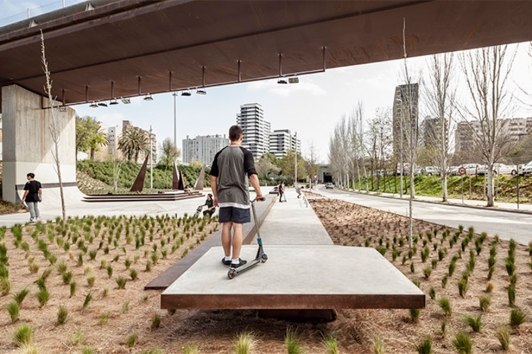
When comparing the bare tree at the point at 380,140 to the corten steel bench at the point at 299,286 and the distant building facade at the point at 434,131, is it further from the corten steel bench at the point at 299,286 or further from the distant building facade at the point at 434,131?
the corten steel bench at the point at 299,286

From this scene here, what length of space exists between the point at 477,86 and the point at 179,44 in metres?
18.2

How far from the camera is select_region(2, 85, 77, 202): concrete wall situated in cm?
1548

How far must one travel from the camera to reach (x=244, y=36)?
1032 cm

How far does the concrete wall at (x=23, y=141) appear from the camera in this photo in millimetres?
15484

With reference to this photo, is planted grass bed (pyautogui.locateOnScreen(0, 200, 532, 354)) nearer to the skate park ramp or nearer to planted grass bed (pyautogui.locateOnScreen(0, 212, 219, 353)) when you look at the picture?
planted grass bed (pyautogui.locateOnScreen(0, 212, 219, 353))

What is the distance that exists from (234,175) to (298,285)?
1.29 meters

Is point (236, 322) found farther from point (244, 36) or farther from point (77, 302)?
point (244, 36)

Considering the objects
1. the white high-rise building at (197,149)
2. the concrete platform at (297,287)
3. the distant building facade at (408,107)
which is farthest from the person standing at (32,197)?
the white high-rise building at (197,149)

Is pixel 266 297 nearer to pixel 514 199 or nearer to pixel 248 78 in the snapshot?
pixel 248 78

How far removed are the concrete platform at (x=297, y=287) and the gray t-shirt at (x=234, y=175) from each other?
744 mm

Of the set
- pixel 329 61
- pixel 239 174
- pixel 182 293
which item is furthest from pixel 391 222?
pixel 182 293

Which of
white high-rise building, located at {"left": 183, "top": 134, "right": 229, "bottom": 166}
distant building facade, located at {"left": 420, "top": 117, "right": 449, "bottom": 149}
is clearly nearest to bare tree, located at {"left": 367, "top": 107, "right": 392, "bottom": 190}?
distant building facade, located at {"left": 420, "top": 117, "right": 449, "bottom": 149}

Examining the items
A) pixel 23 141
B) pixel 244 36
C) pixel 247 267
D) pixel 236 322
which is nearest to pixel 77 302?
pixel 236 322

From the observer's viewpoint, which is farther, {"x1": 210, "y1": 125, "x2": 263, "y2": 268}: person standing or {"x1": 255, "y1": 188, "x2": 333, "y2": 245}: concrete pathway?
{"x1": 255, "y1": 188, "x2": 333, "y2": 245}: concrete pathway
